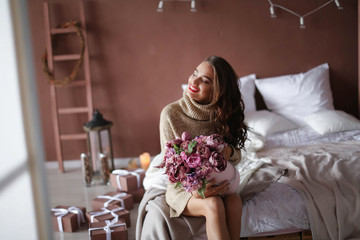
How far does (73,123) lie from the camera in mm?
4434

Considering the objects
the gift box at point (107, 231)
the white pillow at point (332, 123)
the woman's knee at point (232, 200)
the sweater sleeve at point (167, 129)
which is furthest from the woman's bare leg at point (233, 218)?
the white pillow at point (332, 123)

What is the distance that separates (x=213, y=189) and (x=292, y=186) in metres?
0.66

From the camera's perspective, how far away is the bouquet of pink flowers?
175 centimetres

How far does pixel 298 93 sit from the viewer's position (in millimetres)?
3969

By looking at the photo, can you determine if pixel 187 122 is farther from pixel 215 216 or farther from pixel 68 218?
pixel 68 218

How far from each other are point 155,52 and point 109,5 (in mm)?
734

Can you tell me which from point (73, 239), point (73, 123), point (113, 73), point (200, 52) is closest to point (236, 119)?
point (73, 239)

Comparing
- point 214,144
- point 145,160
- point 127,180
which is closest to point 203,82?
point 214,144

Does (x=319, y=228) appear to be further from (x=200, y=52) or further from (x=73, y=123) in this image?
(x=73, y=123)

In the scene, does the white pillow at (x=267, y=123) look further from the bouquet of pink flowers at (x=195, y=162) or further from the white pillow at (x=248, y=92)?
the bouquet of pink flowers at (x=195, y=162)

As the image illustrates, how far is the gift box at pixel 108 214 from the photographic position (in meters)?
2.72

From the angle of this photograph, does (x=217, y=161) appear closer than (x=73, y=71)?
Yes

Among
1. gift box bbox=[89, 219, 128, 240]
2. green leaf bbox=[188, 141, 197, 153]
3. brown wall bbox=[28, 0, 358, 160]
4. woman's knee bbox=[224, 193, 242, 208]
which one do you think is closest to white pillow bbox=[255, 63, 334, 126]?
brown wall bbox=[28, 0, 358, 160]

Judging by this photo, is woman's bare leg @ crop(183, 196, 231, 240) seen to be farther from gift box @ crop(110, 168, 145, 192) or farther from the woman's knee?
gift box @ crop(110, 168, 145, 192)
